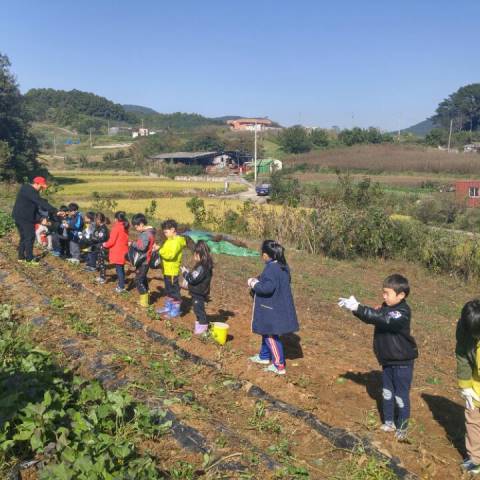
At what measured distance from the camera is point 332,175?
63.8 m

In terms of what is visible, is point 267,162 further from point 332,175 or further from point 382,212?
point 382,212

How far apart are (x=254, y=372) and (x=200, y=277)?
1.49m

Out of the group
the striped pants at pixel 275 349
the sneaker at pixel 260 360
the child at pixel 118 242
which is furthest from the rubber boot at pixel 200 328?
the child at pixel 118 242

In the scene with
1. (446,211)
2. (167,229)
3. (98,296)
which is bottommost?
(446,211)

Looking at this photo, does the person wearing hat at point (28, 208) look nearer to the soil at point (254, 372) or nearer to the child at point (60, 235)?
the child at point (60, 235)

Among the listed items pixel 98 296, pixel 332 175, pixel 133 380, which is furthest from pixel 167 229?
pixel 332 175

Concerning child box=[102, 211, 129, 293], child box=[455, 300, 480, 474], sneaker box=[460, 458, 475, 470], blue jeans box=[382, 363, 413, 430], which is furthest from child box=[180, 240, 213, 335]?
sneaker box=[460, 458, 475, 470]

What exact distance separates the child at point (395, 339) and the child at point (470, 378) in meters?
0.47

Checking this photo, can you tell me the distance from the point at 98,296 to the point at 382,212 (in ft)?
47.7

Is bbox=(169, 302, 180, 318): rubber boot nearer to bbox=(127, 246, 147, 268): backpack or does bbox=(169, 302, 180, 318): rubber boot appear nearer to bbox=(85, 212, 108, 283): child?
bbox=(127, 246, 147, 268): backpack

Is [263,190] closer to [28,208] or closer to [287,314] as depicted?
[28,208]

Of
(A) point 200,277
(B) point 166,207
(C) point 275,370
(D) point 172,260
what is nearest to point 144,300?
(D) point 172,260

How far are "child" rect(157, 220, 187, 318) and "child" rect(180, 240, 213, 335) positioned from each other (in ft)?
2.11

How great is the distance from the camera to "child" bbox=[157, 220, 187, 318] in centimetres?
739
